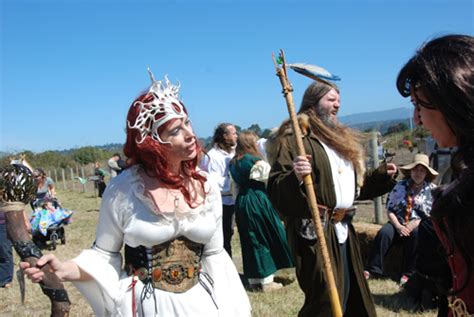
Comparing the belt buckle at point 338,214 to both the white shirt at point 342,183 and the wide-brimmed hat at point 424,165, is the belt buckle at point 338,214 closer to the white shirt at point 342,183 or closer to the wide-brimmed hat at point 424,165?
the white shirt at point 342,183

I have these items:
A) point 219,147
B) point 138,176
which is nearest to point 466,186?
point 138,176

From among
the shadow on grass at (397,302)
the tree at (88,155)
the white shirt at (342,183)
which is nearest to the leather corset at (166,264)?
the white shirt at (342,183)

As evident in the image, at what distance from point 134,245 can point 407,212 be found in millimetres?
3941

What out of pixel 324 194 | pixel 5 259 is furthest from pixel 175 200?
pixel 5 259

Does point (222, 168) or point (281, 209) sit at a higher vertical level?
point (281, 209)

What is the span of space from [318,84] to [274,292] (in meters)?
3.02

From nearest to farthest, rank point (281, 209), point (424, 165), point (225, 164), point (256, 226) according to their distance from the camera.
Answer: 1. point (281, 209)
2. point (424, 165)
3. point (256, 226)
4. point (225, 164)

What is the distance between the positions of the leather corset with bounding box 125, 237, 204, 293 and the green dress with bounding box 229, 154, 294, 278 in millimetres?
3548

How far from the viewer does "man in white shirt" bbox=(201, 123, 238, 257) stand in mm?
6477

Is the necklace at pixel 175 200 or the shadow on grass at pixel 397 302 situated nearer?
the necklace at pixel 175 200

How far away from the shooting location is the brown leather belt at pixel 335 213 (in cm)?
308

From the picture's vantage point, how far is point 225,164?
255 inches

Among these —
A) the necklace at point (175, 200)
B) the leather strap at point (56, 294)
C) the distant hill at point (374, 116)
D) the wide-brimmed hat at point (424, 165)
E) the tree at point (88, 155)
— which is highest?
the necklace at point (175, 200)

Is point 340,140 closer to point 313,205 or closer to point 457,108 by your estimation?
point 313,205
